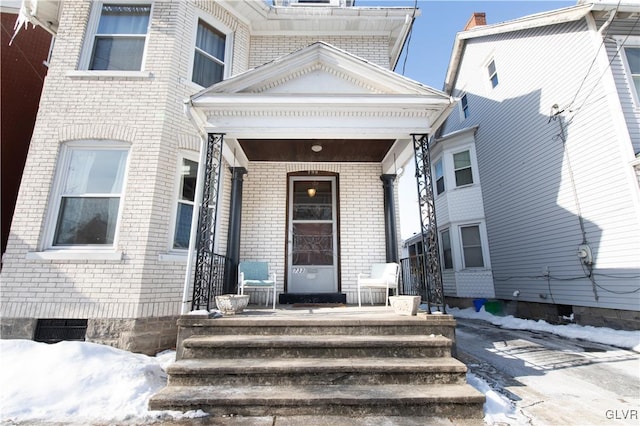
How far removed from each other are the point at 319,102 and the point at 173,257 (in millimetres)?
3183

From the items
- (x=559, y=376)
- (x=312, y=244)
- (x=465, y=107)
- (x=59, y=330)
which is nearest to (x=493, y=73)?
(x=465, y=107)

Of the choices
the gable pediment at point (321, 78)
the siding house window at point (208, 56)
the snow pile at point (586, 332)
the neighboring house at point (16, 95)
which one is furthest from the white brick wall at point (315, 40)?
the snow pile at point (586, 332)

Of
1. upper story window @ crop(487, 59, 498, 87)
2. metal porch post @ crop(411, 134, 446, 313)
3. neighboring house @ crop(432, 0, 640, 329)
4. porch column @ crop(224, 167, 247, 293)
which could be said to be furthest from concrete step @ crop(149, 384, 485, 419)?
upper story window @ crop(487, 59, 498, 87)

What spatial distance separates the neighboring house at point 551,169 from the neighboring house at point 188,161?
12.6ft

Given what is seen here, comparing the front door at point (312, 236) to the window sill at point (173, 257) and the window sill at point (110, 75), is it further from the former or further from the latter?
the window sill at point (110, 75)

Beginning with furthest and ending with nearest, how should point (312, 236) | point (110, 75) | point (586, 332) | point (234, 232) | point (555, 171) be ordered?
1. point (555, 171)
2. point (312, 236)
3. point (586, 332)
4. point (234, 232)
5. point (110, 75)

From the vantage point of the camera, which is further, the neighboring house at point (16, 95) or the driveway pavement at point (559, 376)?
the neighboring house at point (16, 95)

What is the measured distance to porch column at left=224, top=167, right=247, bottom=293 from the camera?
16.7ft

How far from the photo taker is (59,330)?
4.06 m

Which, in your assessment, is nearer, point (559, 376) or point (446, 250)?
point (559, 376)

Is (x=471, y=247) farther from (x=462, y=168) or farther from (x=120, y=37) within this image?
(x=120, y=37)

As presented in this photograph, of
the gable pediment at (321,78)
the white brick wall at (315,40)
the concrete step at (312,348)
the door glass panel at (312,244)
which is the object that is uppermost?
the white brick wall at (315,40)

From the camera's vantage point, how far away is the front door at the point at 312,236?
573 cm

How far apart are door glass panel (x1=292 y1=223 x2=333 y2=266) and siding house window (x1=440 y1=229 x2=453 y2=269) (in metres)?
5.91
